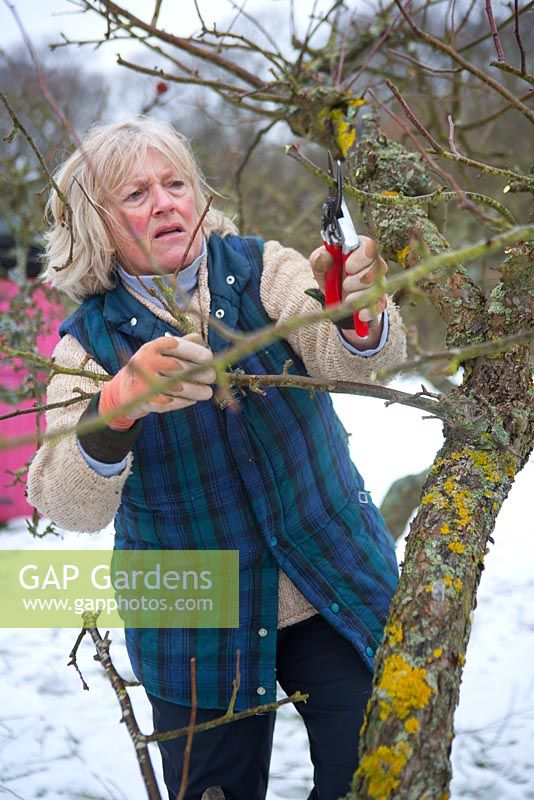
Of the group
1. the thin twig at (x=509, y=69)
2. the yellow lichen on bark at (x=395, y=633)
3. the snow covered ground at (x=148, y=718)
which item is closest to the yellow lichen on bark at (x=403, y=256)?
the thin twig at (x=509, y=69)

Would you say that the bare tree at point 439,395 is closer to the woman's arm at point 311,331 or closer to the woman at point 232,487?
the woman's arm at point 311,331

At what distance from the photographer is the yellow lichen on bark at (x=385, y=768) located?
0.96 metres

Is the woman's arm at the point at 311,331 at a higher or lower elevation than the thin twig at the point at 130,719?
higher

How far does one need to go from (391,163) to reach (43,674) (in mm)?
2498

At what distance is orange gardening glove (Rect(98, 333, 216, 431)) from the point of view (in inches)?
44.5

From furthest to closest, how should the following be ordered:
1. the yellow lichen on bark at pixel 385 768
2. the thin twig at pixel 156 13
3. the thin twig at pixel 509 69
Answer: the thin twig at pixel 156 13 → the thin twig at pixel 509 69 → the yellow lichen on bark at pixel 385 768

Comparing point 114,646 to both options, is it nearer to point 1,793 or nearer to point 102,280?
point 1,793

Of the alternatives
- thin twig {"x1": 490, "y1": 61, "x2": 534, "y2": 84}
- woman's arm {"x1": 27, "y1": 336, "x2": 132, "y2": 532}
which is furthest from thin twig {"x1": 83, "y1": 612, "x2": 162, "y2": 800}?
thin twig {"x1": 490, "y1": 61, "x2": 534, "y2": 84}

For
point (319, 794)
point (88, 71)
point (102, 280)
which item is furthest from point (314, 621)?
point (88, 71)

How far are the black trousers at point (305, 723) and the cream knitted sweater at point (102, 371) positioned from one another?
0.09 m

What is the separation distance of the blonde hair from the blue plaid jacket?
2.6 inches

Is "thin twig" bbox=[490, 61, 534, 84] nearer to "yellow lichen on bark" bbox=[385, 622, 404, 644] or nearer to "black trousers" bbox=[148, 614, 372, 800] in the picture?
"yellow lichen on bark" bbox=[385, 622, 404, 644]

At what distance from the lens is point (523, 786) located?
7.48 ft

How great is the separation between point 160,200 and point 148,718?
2005 millimetres
